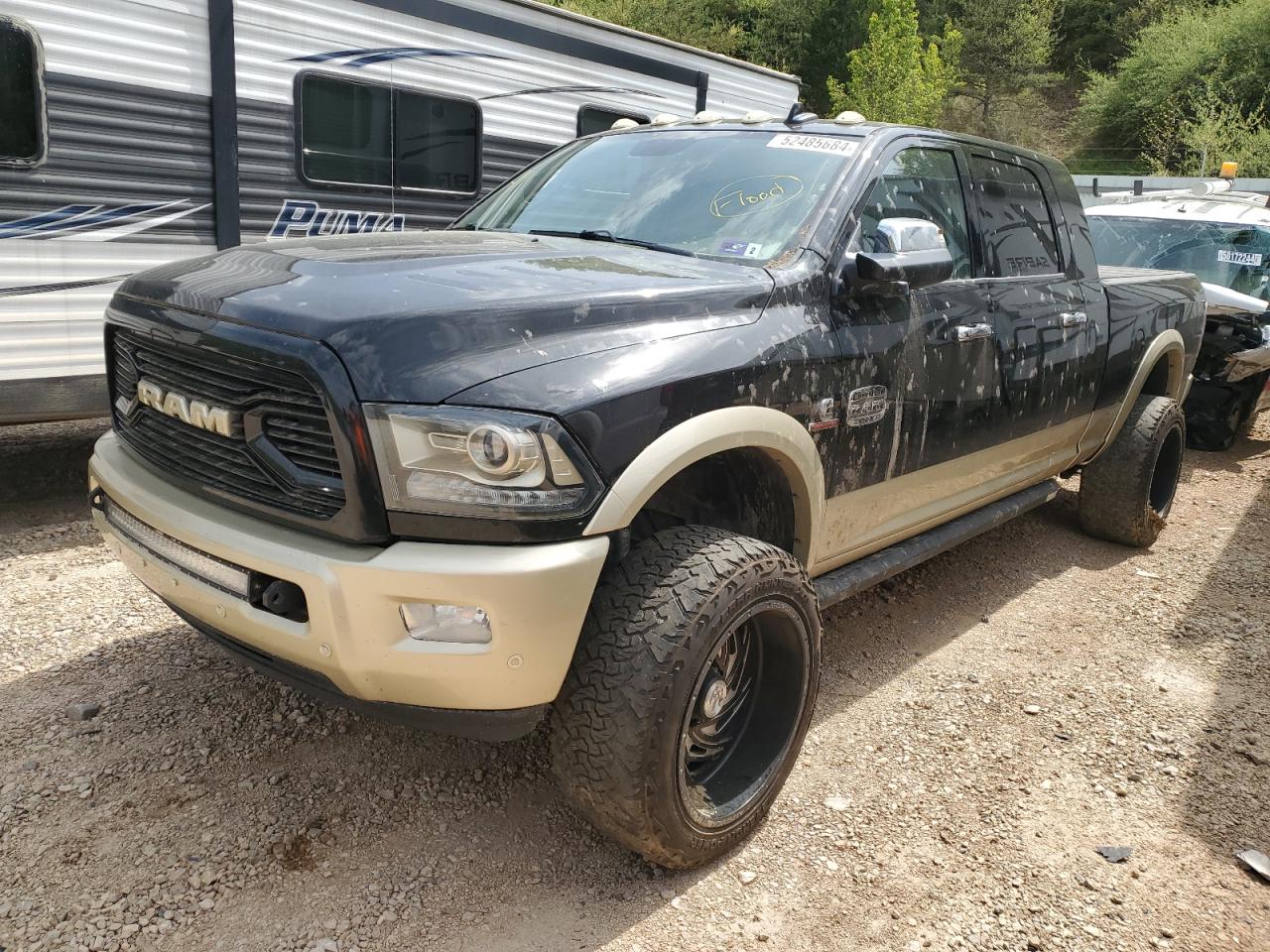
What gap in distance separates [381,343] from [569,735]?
1.00m

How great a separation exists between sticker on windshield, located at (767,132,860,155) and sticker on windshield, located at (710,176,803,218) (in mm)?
184

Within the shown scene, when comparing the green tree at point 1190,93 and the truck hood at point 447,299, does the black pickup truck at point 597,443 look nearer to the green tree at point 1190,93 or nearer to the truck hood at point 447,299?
the truck hood at point 447,299

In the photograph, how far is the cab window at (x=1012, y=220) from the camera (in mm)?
4035

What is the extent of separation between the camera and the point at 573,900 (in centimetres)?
257

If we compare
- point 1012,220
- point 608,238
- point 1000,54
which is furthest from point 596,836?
point 1000,54

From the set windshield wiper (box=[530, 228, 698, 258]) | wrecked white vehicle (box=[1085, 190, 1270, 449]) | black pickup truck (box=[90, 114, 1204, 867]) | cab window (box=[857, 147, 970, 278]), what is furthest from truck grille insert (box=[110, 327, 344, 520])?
wrecked white vehicle (box=[1085, 190, 1270, 449])

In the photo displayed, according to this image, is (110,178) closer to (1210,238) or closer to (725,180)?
(725,180)

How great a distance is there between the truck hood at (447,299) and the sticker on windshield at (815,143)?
0.67m

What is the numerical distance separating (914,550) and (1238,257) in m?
6.13

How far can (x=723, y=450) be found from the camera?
8.68 feet

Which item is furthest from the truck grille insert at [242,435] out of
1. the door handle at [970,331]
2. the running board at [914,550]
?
the door handle at [970,331]

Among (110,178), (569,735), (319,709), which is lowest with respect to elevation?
(319,709)

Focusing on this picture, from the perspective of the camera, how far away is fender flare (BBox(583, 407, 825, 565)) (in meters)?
2.33

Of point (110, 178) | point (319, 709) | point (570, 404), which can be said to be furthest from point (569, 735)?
point (110, 178)
